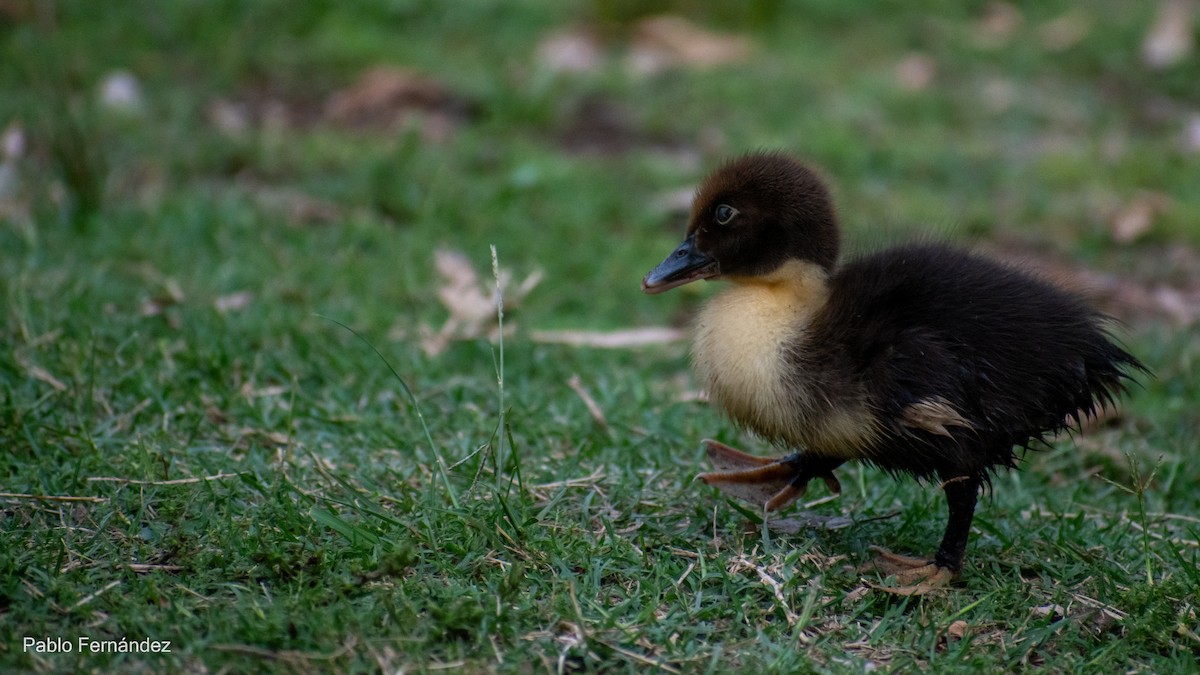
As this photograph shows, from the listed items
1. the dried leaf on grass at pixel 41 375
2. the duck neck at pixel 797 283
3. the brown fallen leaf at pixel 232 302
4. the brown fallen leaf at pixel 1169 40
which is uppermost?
the brown fallen leaf at pixel 1169 40

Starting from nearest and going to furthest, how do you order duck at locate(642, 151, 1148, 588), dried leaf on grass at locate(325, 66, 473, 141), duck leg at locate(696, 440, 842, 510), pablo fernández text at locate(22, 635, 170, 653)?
1. pablo fernández text at locate(22, 635, 170, 653)
2. duck at locate(642, 151, 1148, 588)
3. duck leg at locate(696, 440, 842, 510)
4. dried leaf on grass at locate(325, 66, 473, 141)

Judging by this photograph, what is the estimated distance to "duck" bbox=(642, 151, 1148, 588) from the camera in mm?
3184

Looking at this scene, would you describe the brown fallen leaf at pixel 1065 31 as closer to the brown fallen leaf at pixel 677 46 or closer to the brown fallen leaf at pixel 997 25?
the brown fallen leaf at pixel 997 25

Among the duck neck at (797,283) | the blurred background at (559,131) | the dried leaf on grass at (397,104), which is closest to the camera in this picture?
the duck neck at (797,283)

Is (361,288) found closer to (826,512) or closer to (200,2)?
(826,512)

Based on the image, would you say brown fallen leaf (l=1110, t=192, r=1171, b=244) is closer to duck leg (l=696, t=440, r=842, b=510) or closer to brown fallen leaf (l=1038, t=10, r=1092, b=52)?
brown fallen leaf (l=1038, t=10, r=1092, b=52)

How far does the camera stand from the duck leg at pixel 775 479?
3.55 m

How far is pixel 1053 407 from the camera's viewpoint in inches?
130

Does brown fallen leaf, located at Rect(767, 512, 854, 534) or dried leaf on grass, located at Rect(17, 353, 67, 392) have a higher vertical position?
brown fallen leaf, located at Rect(767, 512, 854, 534)

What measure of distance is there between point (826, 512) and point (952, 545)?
1.73 feet

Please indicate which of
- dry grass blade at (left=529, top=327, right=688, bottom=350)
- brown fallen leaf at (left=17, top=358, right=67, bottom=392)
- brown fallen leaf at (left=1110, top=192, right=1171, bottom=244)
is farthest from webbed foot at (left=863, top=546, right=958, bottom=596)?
brown fallen leaf at (left=1110, top=192, right=1171, bottom=244)

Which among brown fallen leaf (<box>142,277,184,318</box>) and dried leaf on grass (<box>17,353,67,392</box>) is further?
brown fallen leaf (<box>142,277,184,318</box>)

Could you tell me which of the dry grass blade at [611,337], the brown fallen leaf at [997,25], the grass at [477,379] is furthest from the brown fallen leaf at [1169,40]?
the dry grass blade at [611,337]

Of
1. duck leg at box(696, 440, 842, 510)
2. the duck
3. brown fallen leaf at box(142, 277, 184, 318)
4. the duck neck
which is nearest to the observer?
the duck
